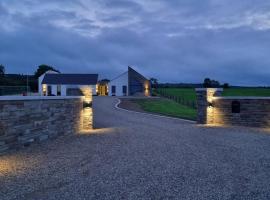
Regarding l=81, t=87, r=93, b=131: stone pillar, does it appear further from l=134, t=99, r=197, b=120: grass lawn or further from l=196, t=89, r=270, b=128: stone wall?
l=134, t=99, r=197, b=120: grass lawn

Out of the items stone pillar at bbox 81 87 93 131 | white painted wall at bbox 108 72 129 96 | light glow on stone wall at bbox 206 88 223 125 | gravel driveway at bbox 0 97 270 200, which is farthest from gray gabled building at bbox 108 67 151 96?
gravel driveway at bbox 0 97 270 200

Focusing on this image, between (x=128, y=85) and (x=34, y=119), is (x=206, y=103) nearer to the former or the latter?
(x=34, y=119)

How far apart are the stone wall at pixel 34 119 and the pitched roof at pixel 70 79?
48.4 metres

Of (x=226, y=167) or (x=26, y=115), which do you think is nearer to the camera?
(x=226, y=167)

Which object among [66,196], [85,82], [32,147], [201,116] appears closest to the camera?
[66,196]

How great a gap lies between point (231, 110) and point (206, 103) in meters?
1.47

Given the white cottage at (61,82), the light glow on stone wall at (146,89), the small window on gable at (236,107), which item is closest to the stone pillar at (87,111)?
the small window on gable at (236,107)

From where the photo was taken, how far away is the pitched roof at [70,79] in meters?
64.6

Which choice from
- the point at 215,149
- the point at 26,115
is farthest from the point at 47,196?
the point at 215,149

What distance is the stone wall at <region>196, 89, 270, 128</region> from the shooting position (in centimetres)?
1867

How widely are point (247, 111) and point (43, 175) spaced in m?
13.6

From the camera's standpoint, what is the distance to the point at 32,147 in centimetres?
1204

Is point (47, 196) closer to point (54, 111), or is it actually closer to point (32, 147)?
point (32, 147)

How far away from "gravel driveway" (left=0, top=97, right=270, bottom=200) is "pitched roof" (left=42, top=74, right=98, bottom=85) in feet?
167
